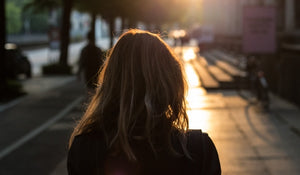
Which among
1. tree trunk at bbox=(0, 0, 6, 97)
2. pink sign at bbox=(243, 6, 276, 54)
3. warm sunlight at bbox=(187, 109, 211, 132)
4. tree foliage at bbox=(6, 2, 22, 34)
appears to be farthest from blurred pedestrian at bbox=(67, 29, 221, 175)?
tree foliage at bbox=(6, 2, 22, 34)

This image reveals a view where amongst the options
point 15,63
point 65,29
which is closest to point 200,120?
point 15,63

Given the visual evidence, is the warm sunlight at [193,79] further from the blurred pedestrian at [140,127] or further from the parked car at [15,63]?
the blurred pedestrian at [140,127]

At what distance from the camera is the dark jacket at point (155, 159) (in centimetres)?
213

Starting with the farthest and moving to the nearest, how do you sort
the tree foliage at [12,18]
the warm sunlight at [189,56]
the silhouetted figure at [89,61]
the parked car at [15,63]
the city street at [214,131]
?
1. the tree foliage at [12,18]
2. the warm sunlight at [189,56]
3. the parked car at [15,63]
4. the silhouetted figure at [89,61]
5. the city street at [214,131]

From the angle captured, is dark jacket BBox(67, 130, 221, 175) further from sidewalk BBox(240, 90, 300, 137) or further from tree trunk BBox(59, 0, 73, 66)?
tree trunk BBox(59, 0, 73, 66)

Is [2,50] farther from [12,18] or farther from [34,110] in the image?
[12,18]

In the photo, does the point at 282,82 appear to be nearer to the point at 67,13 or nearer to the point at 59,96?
the point at 59,96

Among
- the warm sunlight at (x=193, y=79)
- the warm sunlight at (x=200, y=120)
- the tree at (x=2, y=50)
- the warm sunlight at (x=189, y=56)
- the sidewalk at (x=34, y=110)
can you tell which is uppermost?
the tree at (x=2, y=50)

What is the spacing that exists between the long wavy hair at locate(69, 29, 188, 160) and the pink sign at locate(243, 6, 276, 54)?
14.0 metres

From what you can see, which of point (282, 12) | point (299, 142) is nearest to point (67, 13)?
point (282, 12)

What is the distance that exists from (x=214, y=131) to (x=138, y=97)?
8.00 meters

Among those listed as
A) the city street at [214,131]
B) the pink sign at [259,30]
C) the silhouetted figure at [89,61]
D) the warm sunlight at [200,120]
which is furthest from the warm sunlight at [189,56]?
the silhouetted figure at [89,61]

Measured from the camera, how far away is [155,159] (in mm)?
2129

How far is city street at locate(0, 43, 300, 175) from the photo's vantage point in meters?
7.48
